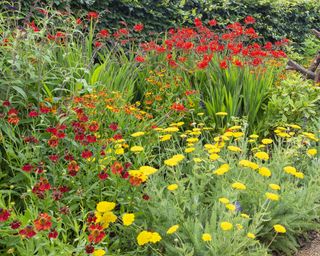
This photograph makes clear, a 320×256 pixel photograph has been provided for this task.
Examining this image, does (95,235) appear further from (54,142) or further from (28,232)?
(54,142)

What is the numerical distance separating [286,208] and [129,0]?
15.1 feet

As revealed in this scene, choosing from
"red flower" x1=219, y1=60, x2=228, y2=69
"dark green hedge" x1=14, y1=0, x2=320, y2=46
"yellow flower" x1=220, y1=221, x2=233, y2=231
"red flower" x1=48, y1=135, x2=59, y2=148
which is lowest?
"dark green hedge" x1=14, y1=0, x2=320, y2=46

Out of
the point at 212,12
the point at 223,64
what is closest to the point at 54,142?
the point at 223,64

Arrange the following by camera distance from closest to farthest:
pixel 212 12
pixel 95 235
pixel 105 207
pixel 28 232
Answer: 1. pixel 28 232
2. pixel 95 235
3. pixel 105 207
4. pixel 212 12

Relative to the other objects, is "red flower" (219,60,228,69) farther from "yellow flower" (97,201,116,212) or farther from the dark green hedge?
"yellow flower" (97,201,116,212)

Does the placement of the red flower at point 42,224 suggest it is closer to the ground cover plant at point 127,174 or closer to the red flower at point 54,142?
the ground cover plant at point 127,174

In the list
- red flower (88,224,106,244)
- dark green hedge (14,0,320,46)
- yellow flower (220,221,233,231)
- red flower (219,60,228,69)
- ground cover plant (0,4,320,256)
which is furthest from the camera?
dark green hedge (14,0,320,46)

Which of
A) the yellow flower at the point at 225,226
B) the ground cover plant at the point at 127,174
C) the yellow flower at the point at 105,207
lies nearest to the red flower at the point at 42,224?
the ground cover plant at the point at 127,174

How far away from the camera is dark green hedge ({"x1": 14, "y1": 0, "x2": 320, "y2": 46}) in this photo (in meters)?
6.56

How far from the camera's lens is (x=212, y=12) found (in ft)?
26.5

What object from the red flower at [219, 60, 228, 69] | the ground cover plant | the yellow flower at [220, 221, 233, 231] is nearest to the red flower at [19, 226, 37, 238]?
the ground cover plant

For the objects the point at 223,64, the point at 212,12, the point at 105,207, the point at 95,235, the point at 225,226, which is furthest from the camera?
the point at 212,12

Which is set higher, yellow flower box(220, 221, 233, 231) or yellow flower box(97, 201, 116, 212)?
yellow flower box(220, 221, 233, 231)

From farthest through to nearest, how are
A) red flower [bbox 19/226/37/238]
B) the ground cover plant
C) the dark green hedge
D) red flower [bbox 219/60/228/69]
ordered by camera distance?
the dark green hedge < red flower [bbox 219/60/228/69] < the ground cover plant < red flower [bbox 19/226/37/238]
